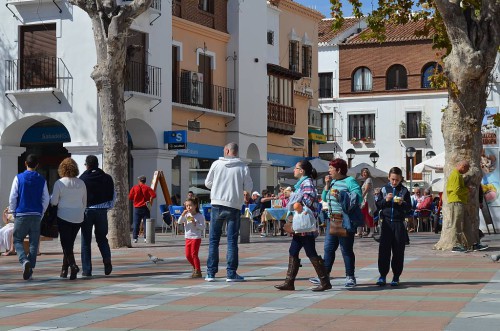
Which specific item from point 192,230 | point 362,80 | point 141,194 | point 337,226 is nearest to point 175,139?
point 141,194

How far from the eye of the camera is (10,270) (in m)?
18.1

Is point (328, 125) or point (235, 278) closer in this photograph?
point (235, 278)

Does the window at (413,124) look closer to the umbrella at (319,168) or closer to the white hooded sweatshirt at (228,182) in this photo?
the umbrella at (319,168)

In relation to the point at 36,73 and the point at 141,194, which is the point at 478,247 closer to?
the point at 141,194

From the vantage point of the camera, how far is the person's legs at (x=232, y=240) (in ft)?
49.4

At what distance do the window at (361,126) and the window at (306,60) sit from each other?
58.5 ft

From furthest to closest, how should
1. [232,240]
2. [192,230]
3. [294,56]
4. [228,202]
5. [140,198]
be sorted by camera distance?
[294,56] → [140,198] → [192,230] → [228,202] → [232,240]

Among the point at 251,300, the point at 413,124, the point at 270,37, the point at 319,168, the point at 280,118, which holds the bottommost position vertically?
the point at 251,300

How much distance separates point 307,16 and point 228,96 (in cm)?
1320

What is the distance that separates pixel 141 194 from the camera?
28406 millimetres

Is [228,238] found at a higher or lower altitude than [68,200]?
lower

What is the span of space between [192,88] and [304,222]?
26575mm

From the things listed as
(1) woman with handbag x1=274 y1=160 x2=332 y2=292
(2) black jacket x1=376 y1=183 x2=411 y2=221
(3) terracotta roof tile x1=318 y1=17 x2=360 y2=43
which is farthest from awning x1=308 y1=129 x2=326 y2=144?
(1) woman with handbag x1=274 y1=160 x2=332 y2=292

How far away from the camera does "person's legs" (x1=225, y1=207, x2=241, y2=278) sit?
15055 mm
